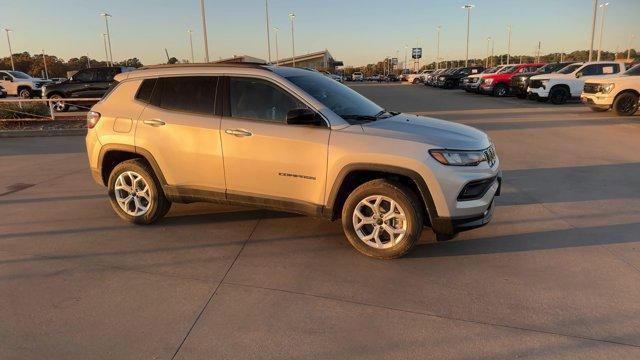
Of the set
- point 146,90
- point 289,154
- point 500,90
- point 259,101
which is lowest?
point 500,90

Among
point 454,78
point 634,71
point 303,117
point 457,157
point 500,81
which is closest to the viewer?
point 457,157

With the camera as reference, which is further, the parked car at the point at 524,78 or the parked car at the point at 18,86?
the parked car at the point at 18,86

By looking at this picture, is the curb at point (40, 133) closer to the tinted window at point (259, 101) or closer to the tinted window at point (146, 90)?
the tinted window at point (146, 90)

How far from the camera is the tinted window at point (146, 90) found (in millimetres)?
5297

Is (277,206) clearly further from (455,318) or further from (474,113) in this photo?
(474,113)

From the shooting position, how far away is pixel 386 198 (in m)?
4.34

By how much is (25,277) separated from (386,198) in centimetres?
326

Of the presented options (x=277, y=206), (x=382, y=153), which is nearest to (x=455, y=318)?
(x=382, y=153)

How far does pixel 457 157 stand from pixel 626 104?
13883mm

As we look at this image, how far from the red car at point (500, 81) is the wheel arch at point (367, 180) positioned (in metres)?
24.1

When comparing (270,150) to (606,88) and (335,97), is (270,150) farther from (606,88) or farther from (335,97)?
(606,88)

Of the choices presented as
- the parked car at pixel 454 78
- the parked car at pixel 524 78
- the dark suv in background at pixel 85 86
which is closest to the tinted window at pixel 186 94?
the dark suv in background at pixel 85 86

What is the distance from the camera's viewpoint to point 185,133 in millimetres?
4980

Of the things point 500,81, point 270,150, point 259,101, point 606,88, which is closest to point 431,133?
point 270,150
